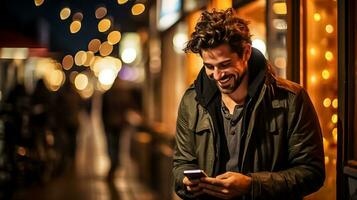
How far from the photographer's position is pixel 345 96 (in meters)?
4.34

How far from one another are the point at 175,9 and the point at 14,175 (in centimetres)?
361

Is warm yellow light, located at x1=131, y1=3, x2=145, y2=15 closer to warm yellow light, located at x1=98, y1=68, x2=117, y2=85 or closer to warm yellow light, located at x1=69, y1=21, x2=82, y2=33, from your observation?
warm yellow light, located at x1=69, y1=21, x2=82, y2=33

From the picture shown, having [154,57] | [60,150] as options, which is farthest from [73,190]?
[154,57]

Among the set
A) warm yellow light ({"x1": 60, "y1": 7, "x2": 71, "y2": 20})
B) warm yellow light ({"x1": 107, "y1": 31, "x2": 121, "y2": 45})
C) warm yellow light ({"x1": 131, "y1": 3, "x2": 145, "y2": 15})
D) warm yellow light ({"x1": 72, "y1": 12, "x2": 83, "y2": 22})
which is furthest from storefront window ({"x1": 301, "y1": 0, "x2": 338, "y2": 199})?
warm yellow light ({"x1": 107, "y1": 31, "x2": 121, "y2": 45})

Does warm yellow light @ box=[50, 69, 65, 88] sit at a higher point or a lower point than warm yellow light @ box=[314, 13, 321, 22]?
lower

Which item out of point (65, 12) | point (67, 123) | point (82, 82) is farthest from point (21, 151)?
point (82, 82)

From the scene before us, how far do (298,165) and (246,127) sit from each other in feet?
1.04

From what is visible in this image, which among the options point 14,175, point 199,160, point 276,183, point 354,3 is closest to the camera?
point 276,183

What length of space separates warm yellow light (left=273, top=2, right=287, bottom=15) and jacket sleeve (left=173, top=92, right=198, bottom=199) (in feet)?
7.07

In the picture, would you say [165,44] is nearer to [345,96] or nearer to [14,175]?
[14,175]

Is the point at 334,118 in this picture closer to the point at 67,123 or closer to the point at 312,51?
the point at 312,51

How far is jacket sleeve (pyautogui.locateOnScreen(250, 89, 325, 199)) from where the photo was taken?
3.43m

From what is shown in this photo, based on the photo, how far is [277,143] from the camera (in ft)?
11.5

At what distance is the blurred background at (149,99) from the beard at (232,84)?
1.83 feet
